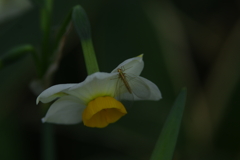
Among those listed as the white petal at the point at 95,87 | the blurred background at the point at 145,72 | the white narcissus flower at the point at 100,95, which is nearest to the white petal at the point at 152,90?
the white narcissus flower at the point at 100,95

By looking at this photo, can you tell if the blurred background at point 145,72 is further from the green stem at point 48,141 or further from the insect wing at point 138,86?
the insect wing at point 138,86

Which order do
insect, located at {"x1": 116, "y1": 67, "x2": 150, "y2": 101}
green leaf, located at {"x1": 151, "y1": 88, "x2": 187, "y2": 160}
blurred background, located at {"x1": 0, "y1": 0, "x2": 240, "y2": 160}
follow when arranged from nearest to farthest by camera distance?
green leaf, located at {"x1": 151, "y1": 88, "x2": 187, "y2": 160}, insect, located at {"x1": 116, "y1": 67, "x2": 150, "y2": 101}, blurred background, located at {"x1": 0, "y1": 0, "x2": 240, "y2": 160}

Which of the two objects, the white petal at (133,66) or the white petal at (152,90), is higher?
the white petal at (133,66)

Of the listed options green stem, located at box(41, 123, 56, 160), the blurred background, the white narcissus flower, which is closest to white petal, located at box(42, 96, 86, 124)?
the white narcissus flower

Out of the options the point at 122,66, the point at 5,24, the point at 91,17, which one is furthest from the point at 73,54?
the point at 122,66

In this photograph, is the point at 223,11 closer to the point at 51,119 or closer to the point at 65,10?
the point at 65,10

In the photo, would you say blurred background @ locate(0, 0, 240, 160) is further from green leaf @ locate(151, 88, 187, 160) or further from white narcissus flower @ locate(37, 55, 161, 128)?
green leaf @ locate(151, 88, 187, 160)

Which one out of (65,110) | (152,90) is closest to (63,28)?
(65,110)
